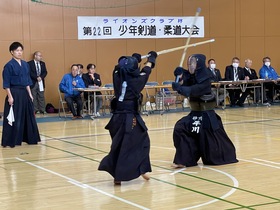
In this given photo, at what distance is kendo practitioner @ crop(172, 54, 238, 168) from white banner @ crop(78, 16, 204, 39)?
10443 millimetres

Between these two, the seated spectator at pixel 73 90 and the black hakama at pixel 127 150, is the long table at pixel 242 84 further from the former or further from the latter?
the black hakama at pixel 127 150

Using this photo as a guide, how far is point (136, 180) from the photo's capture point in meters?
7.24

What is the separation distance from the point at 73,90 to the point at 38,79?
4.79ft

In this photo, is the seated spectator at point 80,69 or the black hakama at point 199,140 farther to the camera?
the seated spectator at point 80,69

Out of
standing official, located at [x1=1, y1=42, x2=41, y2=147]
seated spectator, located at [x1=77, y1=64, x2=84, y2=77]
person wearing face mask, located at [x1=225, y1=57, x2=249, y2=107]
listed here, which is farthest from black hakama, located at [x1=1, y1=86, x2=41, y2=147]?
person wearing face mask, located at [x1=225, y1=57, x2=249, y2=107]

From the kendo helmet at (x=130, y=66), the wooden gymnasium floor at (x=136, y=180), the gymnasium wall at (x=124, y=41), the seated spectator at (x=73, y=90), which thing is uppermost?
the gymnasium wall at (x=124, y=41)

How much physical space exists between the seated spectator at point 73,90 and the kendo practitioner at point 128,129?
860cm

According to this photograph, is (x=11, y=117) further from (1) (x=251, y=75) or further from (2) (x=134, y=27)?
(1) (x=251, y=75)

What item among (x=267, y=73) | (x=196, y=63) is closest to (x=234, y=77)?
(x=267, y=73)

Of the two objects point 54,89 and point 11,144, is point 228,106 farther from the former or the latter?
point 11,144

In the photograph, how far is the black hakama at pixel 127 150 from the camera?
6.82 metres

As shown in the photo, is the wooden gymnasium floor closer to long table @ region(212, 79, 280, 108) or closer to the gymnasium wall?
long table @ region(212, 79, 280, 108)

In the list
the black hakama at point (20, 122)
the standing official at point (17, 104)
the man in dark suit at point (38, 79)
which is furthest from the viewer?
the man in dark suit at point (38, 79)

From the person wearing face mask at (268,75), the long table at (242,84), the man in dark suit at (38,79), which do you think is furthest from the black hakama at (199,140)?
the person wearing face mask at (268,75)
